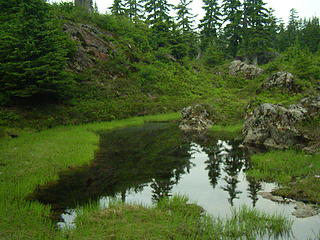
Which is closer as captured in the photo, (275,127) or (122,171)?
(122,171)

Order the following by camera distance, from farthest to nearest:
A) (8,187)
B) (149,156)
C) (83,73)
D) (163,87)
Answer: (163,87), (83,73), (149,156), (8,187)

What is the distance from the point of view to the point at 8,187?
9.45m

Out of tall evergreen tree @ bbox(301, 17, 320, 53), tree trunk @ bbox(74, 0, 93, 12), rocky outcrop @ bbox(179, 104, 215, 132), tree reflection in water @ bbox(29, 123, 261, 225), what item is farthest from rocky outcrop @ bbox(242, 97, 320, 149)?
tall evergreen tree @ bbox(301, 17, 320, 53)

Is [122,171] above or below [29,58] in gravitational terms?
below

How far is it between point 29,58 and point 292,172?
69.7ft

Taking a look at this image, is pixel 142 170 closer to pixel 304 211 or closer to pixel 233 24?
pixel 304 211

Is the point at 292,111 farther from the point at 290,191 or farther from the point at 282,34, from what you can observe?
the point at 282,34

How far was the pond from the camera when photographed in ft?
29.5

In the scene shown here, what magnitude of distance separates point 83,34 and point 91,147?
24985 millimetres

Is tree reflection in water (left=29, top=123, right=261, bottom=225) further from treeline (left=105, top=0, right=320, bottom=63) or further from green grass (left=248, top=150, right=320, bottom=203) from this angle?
treeline (left=105, top=0, right=320, bottom=63)

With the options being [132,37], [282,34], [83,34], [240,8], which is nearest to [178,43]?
[132,37]

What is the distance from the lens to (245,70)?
50.4 metres

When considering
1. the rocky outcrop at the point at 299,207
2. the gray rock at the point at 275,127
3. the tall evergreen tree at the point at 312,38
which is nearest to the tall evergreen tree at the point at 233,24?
the tall evergreen tree at the point at 312,38

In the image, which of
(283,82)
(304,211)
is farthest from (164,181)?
(283,82)
